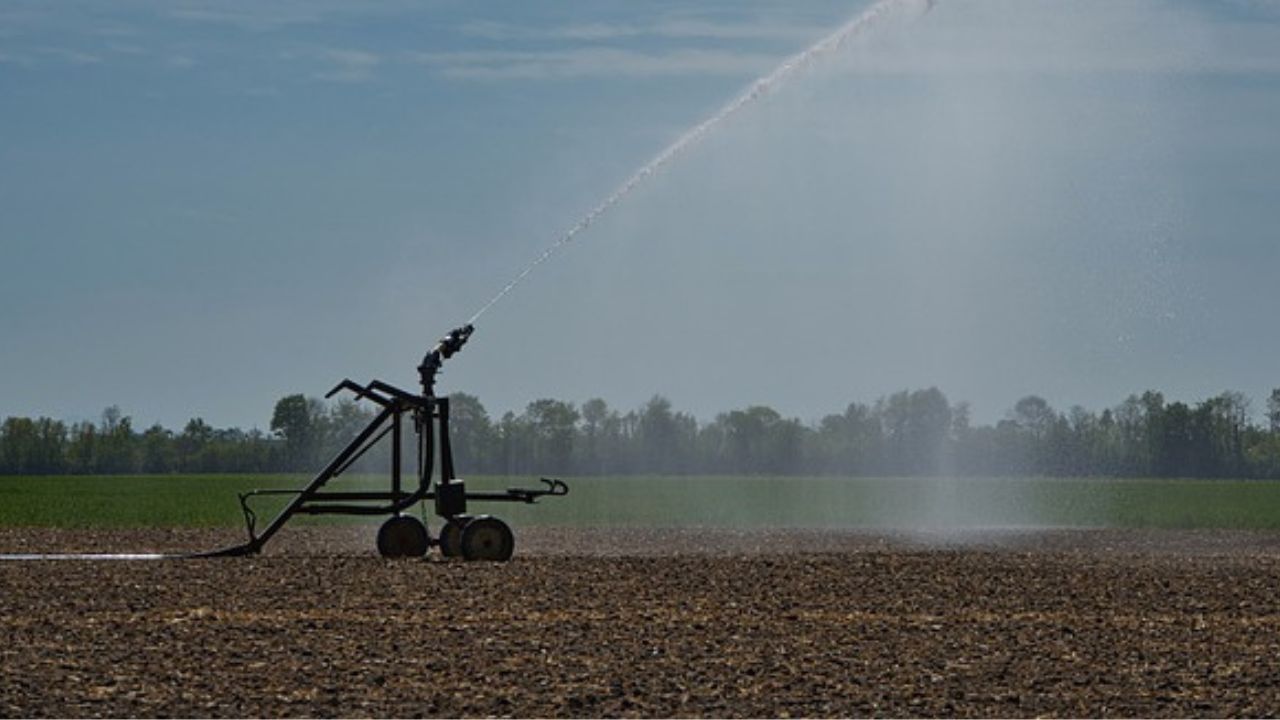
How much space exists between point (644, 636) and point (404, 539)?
29.9 feet

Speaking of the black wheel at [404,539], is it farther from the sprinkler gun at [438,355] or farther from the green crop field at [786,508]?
the green crop field at [786,508]

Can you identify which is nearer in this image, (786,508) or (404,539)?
(404,539)

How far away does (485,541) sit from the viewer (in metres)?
25.4

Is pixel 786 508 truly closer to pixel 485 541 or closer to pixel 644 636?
pixel 485 541

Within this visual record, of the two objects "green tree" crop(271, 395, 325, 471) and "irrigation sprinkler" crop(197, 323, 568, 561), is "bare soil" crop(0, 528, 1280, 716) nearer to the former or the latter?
"irrigation sprinkler" crop(197, 323, 568, 561)

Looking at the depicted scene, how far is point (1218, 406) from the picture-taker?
378 feet

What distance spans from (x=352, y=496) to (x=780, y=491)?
5306 cm

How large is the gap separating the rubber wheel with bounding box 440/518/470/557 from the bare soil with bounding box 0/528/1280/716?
1.37 ft

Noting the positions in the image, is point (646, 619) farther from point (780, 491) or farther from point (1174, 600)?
point (780, 491)

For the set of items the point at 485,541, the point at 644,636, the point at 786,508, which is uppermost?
the point at 786,508

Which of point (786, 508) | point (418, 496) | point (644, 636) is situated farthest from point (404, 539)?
point (786, 508)

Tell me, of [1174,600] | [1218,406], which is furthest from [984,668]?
[1218,406]

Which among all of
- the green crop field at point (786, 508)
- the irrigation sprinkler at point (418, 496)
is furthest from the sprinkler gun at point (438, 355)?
the green crop field at point (786, 508)

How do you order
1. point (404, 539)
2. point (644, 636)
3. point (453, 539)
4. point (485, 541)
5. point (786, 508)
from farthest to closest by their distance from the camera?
point (786, 508)
point (404, 539)
point (453, 539)
point (485, 541)
point (644, 636)
